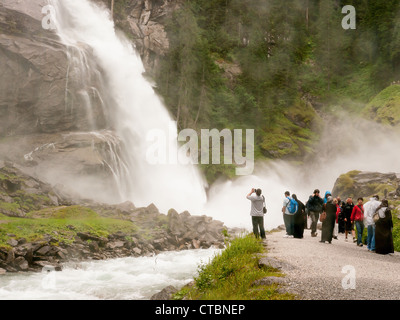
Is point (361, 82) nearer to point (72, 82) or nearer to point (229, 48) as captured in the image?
point (229, 48)

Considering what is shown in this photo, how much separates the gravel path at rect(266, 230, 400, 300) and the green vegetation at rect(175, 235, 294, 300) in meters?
0.51

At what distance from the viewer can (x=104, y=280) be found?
1262cm

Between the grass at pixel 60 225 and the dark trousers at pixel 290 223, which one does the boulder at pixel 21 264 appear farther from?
the dark trousers at pixel 290 223

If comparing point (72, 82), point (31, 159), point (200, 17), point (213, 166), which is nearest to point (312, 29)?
point (200, 17)

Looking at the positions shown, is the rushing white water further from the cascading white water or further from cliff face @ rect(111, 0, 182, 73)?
cliff face @ rect(111, 0, 182, 73)

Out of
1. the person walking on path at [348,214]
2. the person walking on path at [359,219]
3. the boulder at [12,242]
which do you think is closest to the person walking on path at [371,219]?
the person walking on path at [359,219]

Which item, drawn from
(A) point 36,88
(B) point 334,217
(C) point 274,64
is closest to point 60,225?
(B) point 334,217

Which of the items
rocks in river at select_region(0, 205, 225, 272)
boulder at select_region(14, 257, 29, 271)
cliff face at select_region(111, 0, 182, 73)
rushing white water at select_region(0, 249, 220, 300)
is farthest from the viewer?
cliff face at select_region(111, 0, 182, 73)

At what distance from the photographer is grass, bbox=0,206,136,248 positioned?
15.8 metres

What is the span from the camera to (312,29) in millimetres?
66188

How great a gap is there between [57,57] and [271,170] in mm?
26814

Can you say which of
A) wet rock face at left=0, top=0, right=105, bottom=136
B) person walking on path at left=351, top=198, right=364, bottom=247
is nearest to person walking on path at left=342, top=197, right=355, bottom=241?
person walking on path at left=351, top=198, right=364, bottom=247
